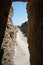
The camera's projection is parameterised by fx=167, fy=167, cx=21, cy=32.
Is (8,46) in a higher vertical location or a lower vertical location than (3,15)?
lower

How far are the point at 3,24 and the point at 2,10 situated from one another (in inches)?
25.0

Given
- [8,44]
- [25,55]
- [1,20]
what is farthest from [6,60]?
[25,55]

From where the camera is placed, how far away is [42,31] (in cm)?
502

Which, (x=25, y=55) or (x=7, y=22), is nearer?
(x=7, y=22)

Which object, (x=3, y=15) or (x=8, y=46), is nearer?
(x=3, y=15)

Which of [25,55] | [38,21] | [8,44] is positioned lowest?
[25,55]

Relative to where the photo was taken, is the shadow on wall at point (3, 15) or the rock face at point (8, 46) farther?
the rock face at point (8, 46)

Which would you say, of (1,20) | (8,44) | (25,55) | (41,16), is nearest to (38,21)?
(41,16)

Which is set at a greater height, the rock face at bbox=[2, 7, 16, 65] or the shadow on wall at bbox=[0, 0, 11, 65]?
the shadow on wall at bbox=[0, 0, 11, 65]

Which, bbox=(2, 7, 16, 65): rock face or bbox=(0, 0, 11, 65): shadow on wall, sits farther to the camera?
bbox=(2, 7, 16, 65): rock face

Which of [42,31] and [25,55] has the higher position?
[42,31]

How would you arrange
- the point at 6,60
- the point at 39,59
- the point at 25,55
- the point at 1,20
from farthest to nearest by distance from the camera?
the point at 25,55
the point at 6,60
the point at 1,20
the point at 39,59

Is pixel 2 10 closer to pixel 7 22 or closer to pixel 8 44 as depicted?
pixel 7 22

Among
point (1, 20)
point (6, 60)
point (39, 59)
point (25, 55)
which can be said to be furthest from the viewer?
point (25, 55)
